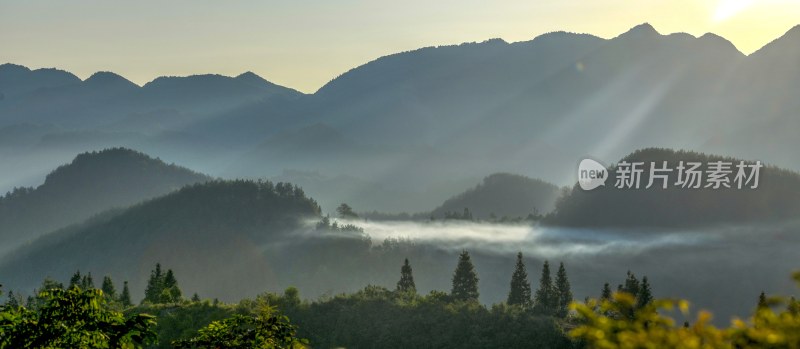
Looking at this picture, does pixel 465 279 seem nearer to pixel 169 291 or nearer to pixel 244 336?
pixel 169 291

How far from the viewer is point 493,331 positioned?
105688mm

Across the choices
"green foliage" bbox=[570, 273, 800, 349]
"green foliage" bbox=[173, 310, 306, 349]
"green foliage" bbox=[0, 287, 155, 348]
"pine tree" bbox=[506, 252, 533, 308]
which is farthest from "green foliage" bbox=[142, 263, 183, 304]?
"green foliage" bbox=[570, 273, 800, 349]

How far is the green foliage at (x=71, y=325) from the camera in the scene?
915 inches

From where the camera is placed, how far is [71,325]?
78.2 feet

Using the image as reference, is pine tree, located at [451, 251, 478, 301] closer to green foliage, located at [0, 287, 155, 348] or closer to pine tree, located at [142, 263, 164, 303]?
pine tree, located at [142, 263, 164, 303]

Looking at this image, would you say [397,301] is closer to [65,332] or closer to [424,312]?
[424,312]

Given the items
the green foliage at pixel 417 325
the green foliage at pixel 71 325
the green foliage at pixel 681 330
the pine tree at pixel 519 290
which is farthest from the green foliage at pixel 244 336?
the pine tree at pixel 519 290

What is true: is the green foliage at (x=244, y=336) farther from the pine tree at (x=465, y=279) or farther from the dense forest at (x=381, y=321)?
the pine tree at (x=465, y=279)

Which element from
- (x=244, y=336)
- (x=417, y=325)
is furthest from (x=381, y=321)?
(x=244, y=336)

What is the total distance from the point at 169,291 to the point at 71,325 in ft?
420

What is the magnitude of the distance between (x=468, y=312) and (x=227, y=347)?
88.9 meters

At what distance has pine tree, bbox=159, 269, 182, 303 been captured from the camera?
14212cm

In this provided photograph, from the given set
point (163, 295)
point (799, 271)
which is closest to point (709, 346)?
point (799, 271)

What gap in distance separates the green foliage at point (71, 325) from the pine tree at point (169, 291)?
115056 mm
